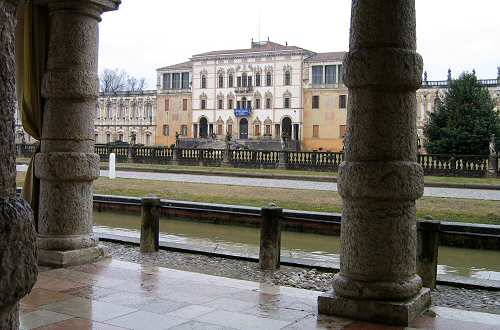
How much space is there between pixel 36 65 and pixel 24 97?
39 cm

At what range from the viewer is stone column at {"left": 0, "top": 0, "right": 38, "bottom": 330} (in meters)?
1.37

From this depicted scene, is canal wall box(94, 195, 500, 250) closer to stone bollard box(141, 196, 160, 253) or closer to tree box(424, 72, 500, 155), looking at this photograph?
stone bollard box(141, 196, 160, 253)

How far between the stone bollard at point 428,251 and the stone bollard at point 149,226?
3.69 metres

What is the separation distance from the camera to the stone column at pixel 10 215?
1.37m

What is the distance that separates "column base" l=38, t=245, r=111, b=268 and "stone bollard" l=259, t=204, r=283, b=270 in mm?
2104

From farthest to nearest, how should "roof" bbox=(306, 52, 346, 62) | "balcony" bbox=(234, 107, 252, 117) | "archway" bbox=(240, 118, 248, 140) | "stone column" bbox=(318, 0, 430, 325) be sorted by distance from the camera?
"archway" bbox=(240, 118, 248, 140) < "balcony" bbox=(234, 107, 252, 117) < "roof" bbox=(306, 52, 346, 62) < "stone column" bbox=(318, 0, 430, 325)

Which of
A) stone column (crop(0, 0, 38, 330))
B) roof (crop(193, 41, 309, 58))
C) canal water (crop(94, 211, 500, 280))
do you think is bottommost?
canal water (crop(94, 211, 500, 280))

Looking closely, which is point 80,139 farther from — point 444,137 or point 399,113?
point 444,137

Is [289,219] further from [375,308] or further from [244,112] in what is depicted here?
[244,112]

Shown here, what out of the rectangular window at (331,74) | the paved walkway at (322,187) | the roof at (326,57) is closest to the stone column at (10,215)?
the paved walkway at (322,187)

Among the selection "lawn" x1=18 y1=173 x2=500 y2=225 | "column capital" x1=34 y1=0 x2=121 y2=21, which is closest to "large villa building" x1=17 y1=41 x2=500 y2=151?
"lawn" x1=18 y1=173 x2=500 y2=225

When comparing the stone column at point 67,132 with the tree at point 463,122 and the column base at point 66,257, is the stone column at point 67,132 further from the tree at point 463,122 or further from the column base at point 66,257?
the tree at point 463,122

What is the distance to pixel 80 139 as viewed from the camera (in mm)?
6492

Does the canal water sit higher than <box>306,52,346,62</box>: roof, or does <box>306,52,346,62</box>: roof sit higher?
<box>306,52,346,62</box>: roof
